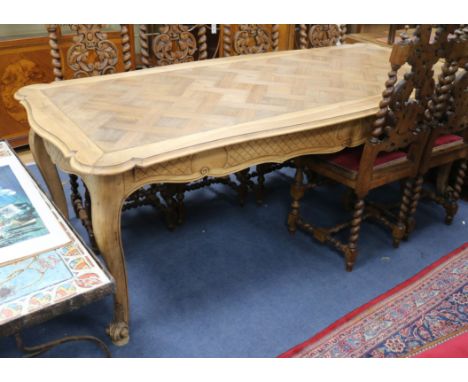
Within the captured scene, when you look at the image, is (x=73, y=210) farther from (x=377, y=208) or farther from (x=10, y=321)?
(x=377, y=208)

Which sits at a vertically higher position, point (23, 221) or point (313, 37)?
point (313, 37)

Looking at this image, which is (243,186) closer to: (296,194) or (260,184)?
(260,184)

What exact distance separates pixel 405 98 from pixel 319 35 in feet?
4.09

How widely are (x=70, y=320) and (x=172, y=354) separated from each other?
1.51 ft

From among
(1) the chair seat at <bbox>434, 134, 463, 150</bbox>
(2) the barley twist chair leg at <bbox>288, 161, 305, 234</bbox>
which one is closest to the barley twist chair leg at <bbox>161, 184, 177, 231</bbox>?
(2) the barley twist chair leg at <bbox>288, 161, 305, 234</bbox>

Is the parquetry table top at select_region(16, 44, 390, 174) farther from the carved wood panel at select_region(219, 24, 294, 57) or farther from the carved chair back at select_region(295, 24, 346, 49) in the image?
the carved chair back at select_region(295, 24, 346, 49)

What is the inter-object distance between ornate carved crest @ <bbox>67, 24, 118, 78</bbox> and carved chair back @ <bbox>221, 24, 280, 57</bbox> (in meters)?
0.69

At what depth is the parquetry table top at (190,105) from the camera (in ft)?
4.80

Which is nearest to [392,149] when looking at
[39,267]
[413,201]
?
[413,201]

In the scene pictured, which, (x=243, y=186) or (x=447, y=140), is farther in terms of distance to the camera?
(x=243, y=186)

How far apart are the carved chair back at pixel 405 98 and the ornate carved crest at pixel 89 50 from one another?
1.30 m

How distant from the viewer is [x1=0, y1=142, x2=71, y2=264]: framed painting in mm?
1397

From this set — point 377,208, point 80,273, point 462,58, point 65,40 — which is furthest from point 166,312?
point 65,40

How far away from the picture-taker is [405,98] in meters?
1.82
